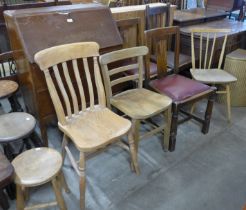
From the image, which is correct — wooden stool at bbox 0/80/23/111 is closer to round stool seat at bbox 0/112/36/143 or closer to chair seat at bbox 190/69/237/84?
round stool seat at bbox 0/112/36/143

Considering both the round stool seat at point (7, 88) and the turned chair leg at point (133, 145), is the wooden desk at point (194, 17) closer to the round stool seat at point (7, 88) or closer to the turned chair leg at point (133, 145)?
the turned chair leg at point (133, 145)

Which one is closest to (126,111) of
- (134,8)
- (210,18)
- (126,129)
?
(126,129)

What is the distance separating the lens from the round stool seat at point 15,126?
4.96ft

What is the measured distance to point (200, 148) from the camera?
2199mm

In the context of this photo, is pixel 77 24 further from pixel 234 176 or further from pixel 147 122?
pixel 234 176

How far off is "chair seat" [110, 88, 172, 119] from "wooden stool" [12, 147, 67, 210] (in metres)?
0.61

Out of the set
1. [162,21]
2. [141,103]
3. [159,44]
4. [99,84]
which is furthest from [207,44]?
[99,84]

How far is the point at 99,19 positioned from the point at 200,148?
1429 millimetres

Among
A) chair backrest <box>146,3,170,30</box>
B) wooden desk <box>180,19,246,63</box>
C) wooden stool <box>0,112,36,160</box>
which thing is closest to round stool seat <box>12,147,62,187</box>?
wooden stool <box>0,112,36,160</box>

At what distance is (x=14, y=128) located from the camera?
158cm

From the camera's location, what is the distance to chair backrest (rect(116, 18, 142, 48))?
2.31 m

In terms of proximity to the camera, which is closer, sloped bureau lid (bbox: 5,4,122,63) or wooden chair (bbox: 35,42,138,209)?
wooden chair (bbox: 35,42,138,209)

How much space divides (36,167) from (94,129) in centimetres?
41

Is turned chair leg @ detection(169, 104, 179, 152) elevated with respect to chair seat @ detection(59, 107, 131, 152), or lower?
lower
